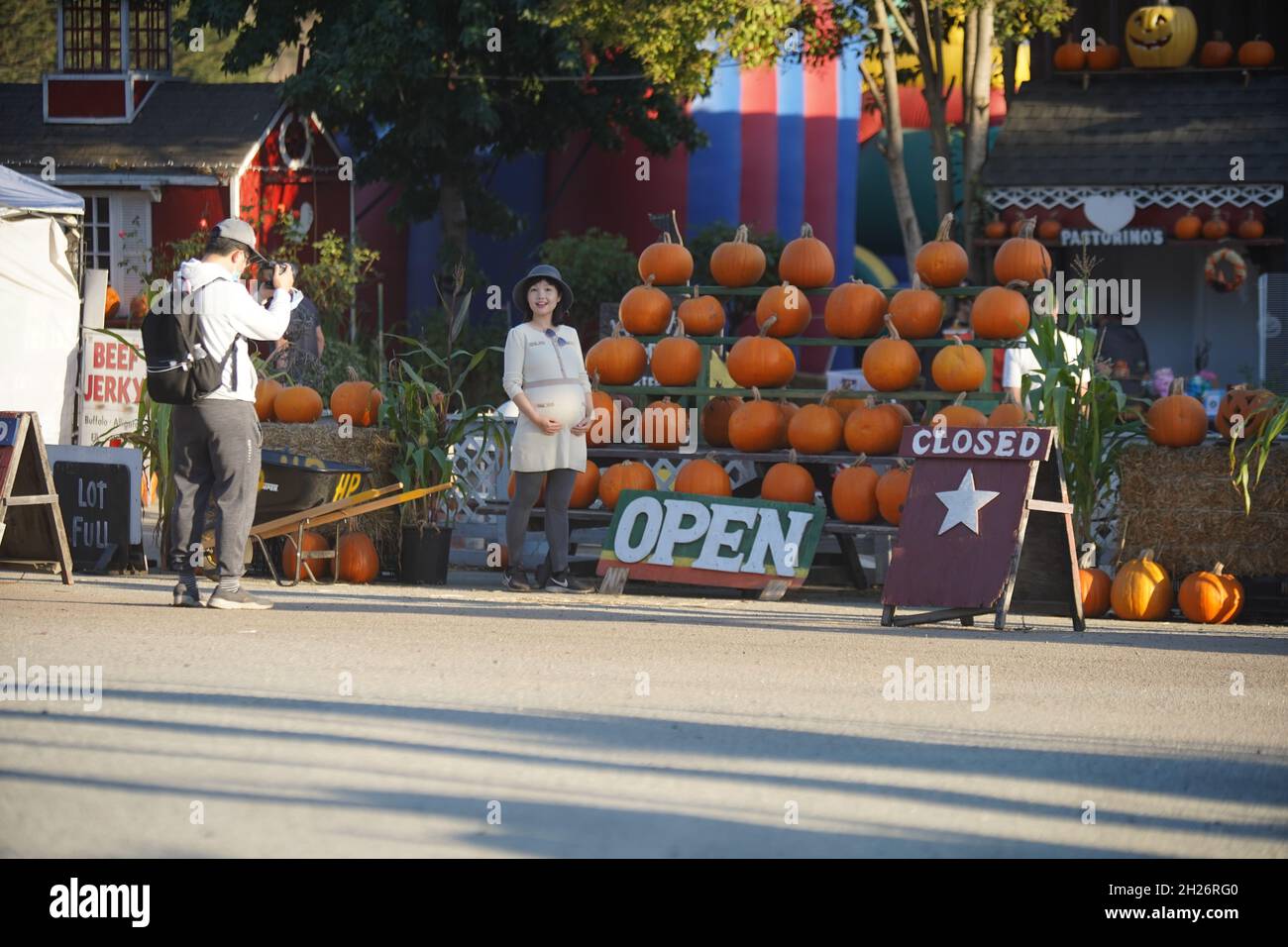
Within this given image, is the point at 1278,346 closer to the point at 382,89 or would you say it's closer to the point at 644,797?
the point at 382,89

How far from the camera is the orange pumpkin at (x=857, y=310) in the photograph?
41.6 feet

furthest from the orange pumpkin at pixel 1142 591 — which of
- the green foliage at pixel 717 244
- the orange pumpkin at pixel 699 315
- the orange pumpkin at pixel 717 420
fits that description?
the green foliage at pixel 717 244

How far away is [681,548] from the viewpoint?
11891 millimetres

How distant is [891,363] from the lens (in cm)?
1241

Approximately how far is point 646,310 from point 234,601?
4338 mm

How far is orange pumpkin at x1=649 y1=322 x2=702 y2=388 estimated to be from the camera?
42.4ft

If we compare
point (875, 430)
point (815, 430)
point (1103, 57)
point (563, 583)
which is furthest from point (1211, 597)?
point (1103, 57)

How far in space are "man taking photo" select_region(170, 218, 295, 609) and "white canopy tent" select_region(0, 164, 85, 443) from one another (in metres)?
6.90

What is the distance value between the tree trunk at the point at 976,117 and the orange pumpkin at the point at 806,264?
9.54 metres

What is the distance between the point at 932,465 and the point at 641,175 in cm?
1977

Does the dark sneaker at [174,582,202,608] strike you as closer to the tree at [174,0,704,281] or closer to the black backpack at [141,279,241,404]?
the black backpack at [141,279,241,404]

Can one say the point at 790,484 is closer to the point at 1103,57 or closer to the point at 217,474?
the point at 217,474

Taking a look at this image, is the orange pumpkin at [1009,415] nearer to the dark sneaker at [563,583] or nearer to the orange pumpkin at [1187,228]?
the dark sneaker at [563,583]
